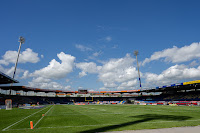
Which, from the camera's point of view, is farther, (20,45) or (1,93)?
(1,93)

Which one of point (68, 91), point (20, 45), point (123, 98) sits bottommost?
point (123, 98)

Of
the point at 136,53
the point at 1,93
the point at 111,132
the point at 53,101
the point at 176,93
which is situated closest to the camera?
the point at 111,132

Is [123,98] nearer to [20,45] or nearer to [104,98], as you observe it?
[104,98]

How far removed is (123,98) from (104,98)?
51.1 ft

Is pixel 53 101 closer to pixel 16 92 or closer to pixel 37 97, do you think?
pixel 37 97

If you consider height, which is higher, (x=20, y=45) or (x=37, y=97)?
(x=20, y=45)

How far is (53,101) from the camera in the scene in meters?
97.1

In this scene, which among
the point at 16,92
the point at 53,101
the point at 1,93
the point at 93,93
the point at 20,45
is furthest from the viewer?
the point at 93,93

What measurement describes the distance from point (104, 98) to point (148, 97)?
3455cm

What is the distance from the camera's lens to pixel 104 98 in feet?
364

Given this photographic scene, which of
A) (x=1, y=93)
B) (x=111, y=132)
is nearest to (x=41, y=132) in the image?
(x=111, y=132)

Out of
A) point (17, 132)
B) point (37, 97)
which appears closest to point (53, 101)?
point (37, 97)

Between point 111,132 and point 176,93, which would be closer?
point 111,132

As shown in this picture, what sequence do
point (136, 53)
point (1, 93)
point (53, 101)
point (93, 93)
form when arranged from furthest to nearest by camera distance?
point (93, 93), point (53, 101), point (136, 53), point (1, 93)
